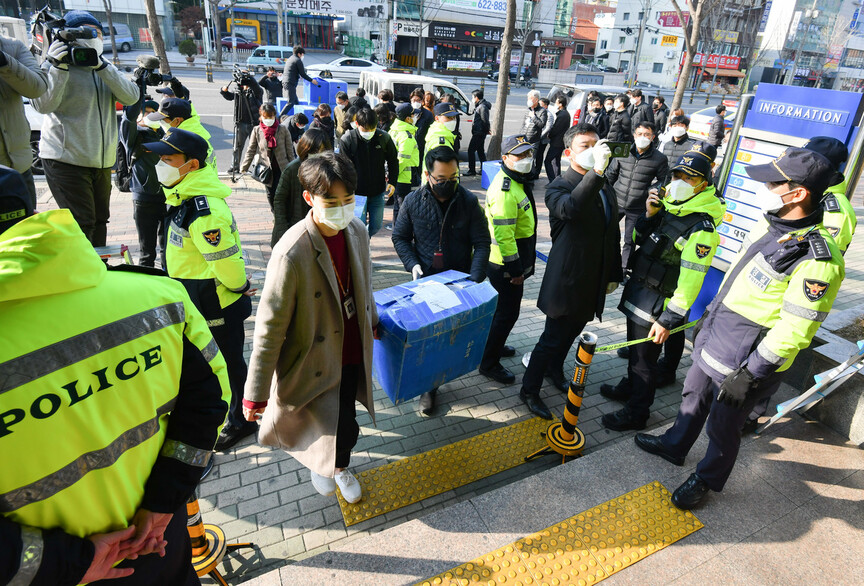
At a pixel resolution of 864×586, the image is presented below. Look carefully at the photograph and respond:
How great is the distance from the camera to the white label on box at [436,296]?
330cm

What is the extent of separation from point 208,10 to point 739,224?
41.7m

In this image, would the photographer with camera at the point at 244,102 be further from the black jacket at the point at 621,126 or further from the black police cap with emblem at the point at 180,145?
the black jacket at the point at 621,126

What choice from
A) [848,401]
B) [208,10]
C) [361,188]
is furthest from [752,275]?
[208,10]

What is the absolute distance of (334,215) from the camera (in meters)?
2.59

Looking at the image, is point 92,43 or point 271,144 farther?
point 271,144

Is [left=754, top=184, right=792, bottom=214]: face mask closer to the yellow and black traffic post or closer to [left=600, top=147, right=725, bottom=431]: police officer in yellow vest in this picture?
[left=600, top=147, right=725, bottom=431]: police officer in yellow vest

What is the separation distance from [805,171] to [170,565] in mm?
3520

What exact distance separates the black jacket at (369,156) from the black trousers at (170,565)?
5.10 m

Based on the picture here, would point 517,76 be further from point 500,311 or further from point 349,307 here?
point 349,307

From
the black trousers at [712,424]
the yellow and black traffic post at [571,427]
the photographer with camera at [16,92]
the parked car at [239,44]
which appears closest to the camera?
the black trousers at [712,424]

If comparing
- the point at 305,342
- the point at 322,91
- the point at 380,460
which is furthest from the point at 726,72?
the point at 305,342

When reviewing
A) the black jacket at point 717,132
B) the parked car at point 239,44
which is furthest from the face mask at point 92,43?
the parked car at point 239,44

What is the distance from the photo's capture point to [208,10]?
36.5 m

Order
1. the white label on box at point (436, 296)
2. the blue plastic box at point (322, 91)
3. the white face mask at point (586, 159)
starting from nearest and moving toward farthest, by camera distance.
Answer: the white label on box at point (436, 296), the white face mask at point (586, 159), the blue plastic box at point (322, 91)
